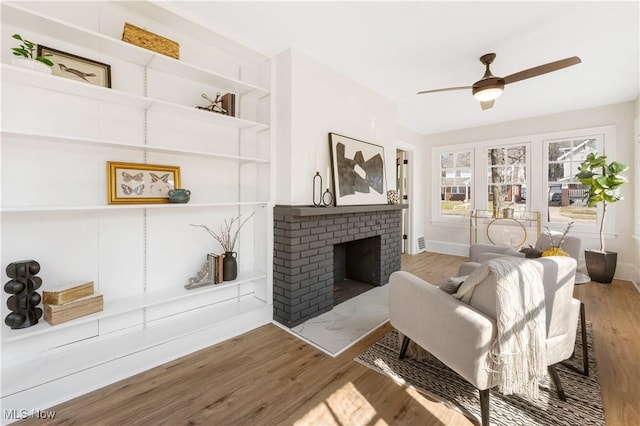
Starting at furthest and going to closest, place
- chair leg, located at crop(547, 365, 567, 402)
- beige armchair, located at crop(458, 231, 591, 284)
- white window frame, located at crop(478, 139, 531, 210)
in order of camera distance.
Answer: white window frame, located at crop(478, 139, 531, 210)
beige armchair, located at crop(458, 231, 591, 284)
chair leg, located at crop(547, 365, 567, 402)

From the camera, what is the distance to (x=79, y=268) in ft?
6.16

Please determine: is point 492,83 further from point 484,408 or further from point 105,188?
point 105,188

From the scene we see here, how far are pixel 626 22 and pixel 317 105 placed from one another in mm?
2549

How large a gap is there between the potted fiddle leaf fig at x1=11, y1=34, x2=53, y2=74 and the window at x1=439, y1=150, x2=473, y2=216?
5860 mm

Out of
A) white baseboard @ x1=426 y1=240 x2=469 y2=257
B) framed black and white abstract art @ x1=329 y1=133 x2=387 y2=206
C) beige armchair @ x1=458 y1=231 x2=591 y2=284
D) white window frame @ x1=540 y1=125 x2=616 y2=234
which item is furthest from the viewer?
white baseboard @ x1=426 y1=240 x2=469 y2=257

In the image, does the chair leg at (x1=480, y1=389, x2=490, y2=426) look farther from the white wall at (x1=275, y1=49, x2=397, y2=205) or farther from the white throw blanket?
the white wall at (x1=275, y1=49, x2=397, y2=205)

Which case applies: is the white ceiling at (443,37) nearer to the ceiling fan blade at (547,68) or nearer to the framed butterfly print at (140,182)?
the ceiling fan blade at (547,68)

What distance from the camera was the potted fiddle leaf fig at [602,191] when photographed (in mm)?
3615

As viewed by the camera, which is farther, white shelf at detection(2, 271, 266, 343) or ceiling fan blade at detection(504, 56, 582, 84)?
ceiling fan blade at detection(504, 56, 582, 84)

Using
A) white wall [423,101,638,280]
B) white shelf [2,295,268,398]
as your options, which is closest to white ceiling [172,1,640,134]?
white wall [423,101,638,280]

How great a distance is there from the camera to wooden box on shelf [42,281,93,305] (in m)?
1.65

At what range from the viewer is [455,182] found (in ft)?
18.4

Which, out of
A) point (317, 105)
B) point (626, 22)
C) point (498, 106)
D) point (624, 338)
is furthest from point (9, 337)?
point (498, 106)

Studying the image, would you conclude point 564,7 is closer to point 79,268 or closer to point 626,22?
point 626,22
